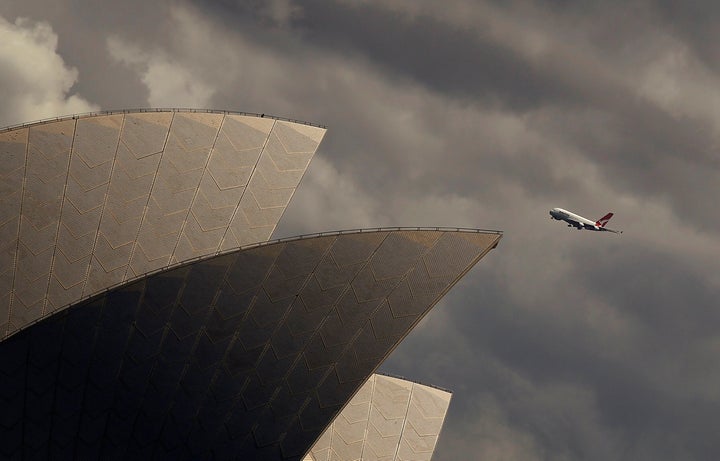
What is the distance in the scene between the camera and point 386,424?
5703 centimetres

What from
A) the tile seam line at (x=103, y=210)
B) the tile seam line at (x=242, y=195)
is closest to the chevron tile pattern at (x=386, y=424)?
the tile seam line at (x=242, y=195)

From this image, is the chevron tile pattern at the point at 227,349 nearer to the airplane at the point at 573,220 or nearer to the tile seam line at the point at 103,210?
the tile seam line at the point at 103,210

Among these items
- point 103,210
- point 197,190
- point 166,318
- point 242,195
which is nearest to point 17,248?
point 103,210

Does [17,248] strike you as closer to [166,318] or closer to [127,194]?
[127,194]

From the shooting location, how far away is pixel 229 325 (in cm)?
Answer: 3881

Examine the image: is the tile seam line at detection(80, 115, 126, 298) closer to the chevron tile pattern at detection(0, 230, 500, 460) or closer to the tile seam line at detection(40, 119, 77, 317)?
the tile seam line at detection(40, 119, 77, 317)

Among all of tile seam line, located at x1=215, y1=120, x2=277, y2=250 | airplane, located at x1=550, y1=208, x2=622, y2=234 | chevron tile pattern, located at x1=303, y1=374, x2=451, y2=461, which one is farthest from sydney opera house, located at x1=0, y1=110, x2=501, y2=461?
airplane, located at x1=550, y1=208, x2=622, y2=234

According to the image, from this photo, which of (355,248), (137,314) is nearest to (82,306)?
(137,314)

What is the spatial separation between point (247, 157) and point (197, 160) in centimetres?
271

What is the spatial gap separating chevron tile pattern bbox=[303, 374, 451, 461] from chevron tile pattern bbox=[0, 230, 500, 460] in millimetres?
14444

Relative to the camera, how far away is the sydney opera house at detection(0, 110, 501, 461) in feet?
124

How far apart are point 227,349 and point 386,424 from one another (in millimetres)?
20408

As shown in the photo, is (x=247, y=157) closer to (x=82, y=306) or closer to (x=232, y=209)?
(x=232, y=209)

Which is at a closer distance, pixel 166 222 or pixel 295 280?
pixel 295 280
